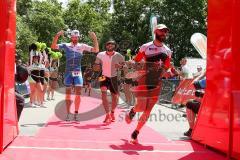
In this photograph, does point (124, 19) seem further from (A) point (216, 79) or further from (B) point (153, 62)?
(A) point (216, 79)

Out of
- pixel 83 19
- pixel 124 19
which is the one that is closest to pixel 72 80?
pixel 124 19

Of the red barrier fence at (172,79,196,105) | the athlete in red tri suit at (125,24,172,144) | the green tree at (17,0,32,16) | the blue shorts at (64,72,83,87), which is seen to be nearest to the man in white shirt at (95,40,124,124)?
the blue shorts at (64,72,83,87)

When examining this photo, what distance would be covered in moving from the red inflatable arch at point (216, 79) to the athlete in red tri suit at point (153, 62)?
1.11 metres

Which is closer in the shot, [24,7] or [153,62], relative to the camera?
[153,62]

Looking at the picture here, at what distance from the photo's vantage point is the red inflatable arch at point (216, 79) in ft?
17.9

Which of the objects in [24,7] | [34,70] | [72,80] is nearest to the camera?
[72,80]

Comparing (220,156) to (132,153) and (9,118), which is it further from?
(9,118)

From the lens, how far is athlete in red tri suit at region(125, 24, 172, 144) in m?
7.47

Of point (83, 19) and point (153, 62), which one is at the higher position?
point (83, 19)

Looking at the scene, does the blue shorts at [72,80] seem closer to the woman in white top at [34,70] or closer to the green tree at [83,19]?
the woman in white top at [34,70]

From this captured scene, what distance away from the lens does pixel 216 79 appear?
6.25 m

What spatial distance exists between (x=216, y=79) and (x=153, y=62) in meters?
1.67

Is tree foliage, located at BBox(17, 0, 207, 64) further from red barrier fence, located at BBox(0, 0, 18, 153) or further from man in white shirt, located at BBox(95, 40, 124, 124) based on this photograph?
red barrier fence, located at BBox(0, 0, 18, 153)

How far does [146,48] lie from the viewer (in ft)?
24.7
